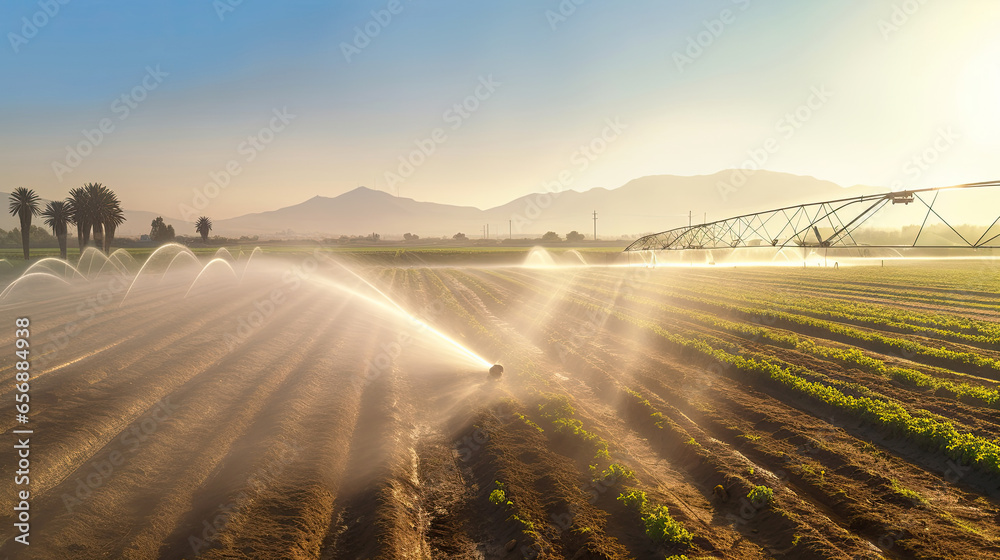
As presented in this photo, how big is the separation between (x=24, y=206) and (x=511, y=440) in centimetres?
9477

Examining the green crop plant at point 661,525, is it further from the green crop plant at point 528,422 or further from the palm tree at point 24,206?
the palm tree at point 24,206

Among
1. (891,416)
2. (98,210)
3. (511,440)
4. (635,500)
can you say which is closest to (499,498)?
(635,500)

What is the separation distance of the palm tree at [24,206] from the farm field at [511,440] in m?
69.3

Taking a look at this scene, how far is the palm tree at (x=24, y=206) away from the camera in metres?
70.8

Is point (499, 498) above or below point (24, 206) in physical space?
below

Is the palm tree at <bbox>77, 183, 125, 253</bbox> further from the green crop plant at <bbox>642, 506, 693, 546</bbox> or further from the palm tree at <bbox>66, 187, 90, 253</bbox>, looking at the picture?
the green crop plant at <bbox>642, 506, 693, 546</bbox>

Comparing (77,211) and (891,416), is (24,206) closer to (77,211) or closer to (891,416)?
(77,211)

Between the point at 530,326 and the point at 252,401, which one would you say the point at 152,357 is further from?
the point at 530,326

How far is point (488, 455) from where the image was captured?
10812 millimetres

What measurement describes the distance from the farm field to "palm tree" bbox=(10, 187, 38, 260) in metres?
69.3

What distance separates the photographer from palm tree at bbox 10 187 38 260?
70.8m

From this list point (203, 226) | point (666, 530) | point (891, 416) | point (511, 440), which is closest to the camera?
point (666, 530)

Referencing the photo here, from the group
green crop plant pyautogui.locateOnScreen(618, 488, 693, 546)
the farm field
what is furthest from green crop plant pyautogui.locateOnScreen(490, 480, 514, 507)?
green crop plant pyautogui.locateOnScreen(618, 488, 693, 546)

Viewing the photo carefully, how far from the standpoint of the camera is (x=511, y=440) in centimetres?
1157
